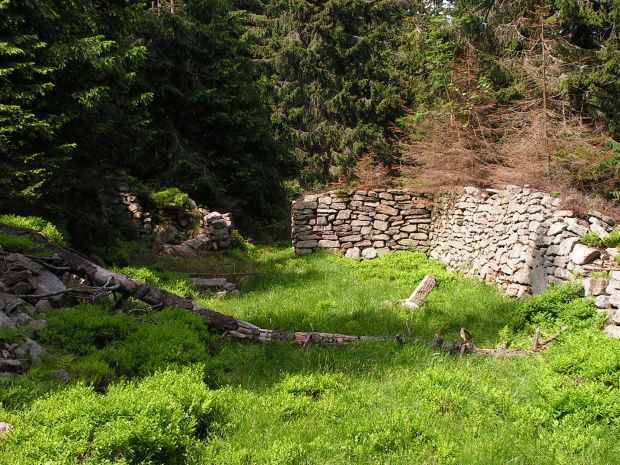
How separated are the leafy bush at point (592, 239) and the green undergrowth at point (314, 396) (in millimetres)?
896

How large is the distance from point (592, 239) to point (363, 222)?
725cm

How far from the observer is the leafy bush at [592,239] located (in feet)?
18.8

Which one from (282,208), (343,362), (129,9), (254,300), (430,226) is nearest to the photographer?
(343,362)

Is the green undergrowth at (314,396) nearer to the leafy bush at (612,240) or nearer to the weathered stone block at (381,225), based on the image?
the leafy bush at (612,240)

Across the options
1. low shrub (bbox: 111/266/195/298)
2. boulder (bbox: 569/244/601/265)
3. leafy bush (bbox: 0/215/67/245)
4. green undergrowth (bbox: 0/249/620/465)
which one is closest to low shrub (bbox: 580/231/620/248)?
boulder (bbox: 569/244/601/265)

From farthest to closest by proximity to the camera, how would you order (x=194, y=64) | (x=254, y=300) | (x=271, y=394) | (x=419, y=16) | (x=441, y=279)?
(x=419, y=16)
(x=194, y=64)
(x=441, y=279)
(x=254, y=300)
(x=271, y=394)

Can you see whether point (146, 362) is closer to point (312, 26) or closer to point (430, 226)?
point (430, 226)

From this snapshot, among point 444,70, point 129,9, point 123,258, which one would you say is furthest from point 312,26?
point 123,258

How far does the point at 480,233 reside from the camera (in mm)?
9438

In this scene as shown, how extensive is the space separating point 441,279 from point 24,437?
7481 mm

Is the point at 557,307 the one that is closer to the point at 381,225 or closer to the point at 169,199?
the point at 381,225

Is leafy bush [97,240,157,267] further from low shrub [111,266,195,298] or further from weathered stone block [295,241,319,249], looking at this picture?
weathered stone block [295,241,319,249]

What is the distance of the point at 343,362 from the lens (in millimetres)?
4664

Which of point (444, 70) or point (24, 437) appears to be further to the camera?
point (444, 70)
